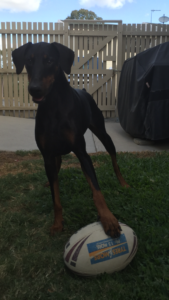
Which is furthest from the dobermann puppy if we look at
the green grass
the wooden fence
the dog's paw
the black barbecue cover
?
the wooden fence

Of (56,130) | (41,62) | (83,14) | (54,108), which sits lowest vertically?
(56,130)

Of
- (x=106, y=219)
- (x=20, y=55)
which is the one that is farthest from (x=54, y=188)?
(x=20, y=55)

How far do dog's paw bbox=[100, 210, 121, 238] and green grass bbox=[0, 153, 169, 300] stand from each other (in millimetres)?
270

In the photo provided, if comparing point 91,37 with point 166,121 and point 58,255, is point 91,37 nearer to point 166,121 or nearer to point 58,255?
point 166,121

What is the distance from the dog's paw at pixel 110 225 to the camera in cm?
185

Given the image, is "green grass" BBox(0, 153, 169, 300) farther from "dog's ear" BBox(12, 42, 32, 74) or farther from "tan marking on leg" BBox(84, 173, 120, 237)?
"dog's ear" BBox(12, 42, 32, 74)

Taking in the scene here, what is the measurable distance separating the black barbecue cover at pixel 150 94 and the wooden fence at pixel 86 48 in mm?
2719

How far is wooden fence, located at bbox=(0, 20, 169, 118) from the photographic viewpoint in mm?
8227

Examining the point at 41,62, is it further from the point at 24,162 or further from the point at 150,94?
the point at 150,94

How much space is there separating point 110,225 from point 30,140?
15.4 ft

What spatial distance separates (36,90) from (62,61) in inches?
17.5

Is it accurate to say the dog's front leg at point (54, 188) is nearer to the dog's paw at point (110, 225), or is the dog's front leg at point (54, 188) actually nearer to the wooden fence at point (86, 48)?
the dog's paw at point (110, 225)

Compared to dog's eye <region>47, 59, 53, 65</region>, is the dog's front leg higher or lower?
lower

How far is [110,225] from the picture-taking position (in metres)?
1.88
